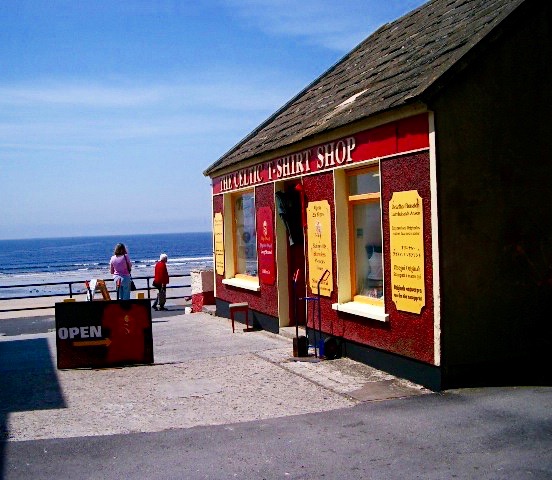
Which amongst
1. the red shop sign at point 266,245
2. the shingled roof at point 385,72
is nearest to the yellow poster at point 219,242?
the shingled roof at point 385,72

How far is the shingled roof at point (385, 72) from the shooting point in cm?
868

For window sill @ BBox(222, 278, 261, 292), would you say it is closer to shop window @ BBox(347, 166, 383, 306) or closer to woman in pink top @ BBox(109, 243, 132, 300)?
woman in pink top @ BBox(109, 243, 132, 300)

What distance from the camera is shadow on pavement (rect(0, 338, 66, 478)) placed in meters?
8.29

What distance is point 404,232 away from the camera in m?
8.70

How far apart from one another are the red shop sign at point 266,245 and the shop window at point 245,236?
65 centimetres

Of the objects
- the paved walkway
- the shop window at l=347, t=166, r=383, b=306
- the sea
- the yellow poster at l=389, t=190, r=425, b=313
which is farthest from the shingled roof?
the sea

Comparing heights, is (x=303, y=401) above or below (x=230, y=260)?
below

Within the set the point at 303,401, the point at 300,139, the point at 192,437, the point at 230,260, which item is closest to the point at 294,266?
the point at 300,139

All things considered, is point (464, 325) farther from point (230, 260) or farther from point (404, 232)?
point (230, 260)

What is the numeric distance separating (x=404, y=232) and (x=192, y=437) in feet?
11.4

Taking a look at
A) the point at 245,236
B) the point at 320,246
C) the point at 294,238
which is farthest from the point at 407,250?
Result: the point at 245,236

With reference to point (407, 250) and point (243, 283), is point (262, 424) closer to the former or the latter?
point (407, 250)

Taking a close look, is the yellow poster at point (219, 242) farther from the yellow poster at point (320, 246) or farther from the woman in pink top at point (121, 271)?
the yellow poster at point (320, 246)

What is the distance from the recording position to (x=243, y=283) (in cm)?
1514
